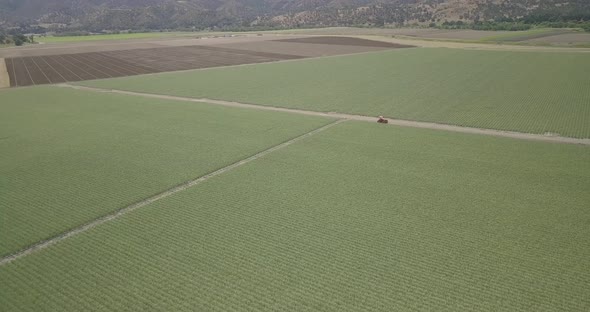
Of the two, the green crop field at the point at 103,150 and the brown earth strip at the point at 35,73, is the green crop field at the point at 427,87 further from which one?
the brown earth strip at the point at 35,73

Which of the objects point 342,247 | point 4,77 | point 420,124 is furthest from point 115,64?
point 342,247

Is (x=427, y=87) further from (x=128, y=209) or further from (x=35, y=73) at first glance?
(x=35, y=73)

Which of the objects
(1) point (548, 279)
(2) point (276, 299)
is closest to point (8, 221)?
(2) point (276, 299)

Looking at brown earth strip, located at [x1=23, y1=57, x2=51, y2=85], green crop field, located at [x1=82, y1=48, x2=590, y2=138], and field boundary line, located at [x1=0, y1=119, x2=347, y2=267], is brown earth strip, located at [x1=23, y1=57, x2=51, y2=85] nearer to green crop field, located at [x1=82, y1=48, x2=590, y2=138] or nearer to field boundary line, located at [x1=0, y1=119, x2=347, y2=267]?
green crop field, located at [x1=82, y1=48, x2=590, y2=138]

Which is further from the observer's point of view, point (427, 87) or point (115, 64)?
point (115, 64)

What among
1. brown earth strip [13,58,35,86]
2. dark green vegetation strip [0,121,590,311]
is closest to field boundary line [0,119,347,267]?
dark green vegetation strip [0,121,590,311]
